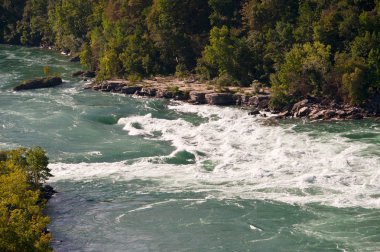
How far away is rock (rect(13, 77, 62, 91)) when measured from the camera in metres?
110

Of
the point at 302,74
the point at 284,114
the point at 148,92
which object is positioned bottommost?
the point at 148,92

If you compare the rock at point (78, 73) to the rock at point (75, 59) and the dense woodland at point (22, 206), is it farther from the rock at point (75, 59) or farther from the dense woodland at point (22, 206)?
the dense woodland at point (22, 206)

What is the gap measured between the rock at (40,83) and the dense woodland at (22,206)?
158ft

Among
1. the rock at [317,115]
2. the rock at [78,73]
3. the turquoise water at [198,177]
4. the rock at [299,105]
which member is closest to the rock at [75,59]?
the rock at [78,73]

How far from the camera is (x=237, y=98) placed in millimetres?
96625

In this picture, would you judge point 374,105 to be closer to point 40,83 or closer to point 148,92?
point 148,92

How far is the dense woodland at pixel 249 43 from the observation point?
91.8 metres

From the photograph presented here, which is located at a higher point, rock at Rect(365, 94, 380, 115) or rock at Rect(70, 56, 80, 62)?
rock at Rect(365, 94, 380, 115)

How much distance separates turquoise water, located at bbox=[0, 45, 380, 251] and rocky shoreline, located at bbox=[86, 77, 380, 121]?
2710 mm

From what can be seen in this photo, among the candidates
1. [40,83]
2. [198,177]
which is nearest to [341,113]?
[198,177]

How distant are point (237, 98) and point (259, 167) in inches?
1135

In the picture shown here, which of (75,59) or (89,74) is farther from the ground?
(75,59)

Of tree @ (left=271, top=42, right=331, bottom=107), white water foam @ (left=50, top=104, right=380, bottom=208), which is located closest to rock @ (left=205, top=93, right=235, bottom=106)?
tree @ (left=271, top=42, right=331, bottom=107)

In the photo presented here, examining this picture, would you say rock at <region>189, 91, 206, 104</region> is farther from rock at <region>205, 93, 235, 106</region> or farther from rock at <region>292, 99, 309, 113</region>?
rock at <region>292, 99, 309, 113</region>
